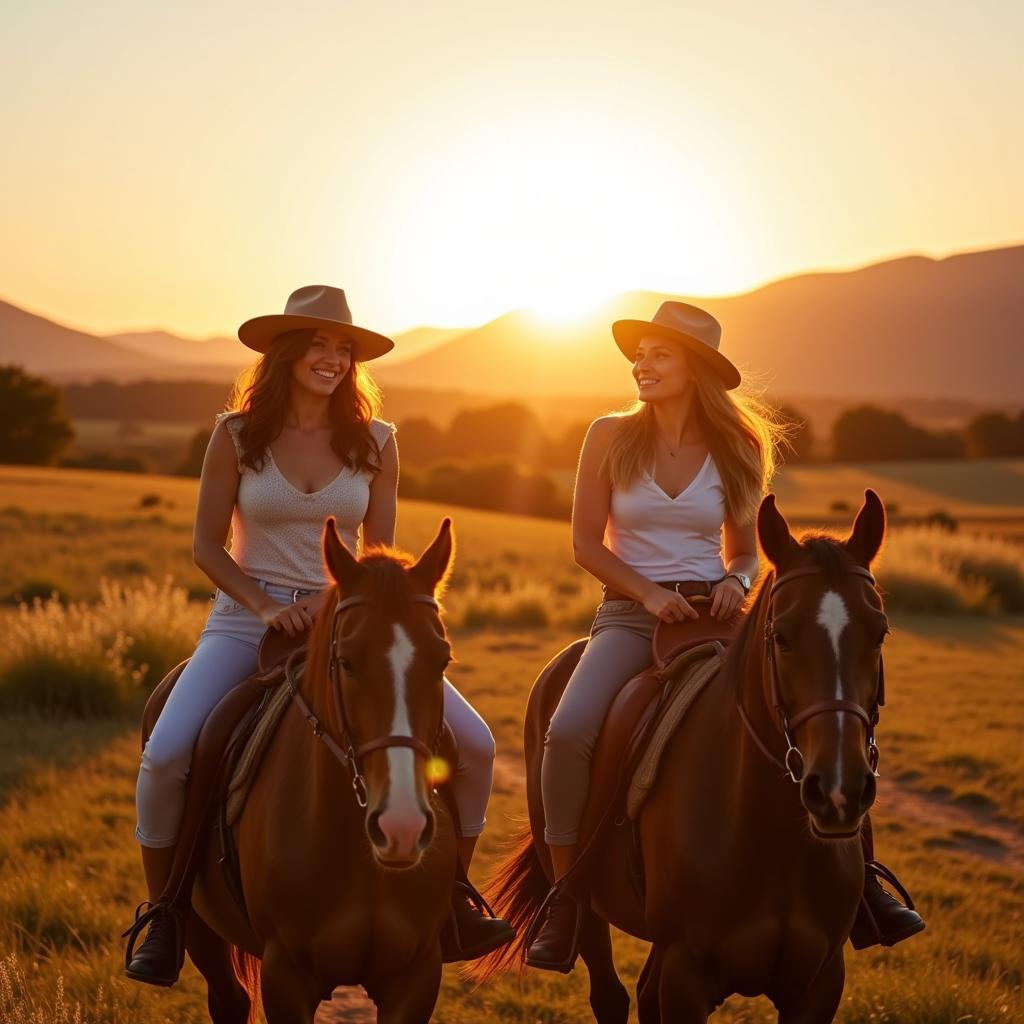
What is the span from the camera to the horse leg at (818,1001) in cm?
431

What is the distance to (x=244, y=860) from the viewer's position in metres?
Answer: 4.37

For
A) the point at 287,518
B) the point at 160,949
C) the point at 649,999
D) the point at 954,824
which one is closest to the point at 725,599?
the point at 649,999

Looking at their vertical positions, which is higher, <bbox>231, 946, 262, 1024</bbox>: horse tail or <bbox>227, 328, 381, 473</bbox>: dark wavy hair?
<bbox>227, 328, 381, 473</bbox>: dark wavy hair

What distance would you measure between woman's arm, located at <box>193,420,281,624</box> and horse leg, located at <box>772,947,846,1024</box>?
2447 mm

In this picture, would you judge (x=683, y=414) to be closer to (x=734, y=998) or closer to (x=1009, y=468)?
(x=734, y=998)

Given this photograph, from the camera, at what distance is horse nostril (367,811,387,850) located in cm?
339

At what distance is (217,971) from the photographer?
5281 millimetres

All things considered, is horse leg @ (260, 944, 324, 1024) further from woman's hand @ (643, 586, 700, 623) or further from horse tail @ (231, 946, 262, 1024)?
woman's hand @ (643, 586, 700, 623)

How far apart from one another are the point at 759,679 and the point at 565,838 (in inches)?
54.4

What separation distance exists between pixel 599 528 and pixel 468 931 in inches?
70.1

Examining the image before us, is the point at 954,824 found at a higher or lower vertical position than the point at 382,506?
lower

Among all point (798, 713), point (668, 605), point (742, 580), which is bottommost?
point (798, 713)

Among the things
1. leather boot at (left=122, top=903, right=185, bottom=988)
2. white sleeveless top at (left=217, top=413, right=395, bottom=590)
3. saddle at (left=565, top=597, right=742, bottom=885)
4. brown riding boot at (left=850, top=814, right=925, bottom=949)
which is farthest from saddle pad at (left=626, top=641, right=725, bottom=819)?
leather boot at (left=122, top=903, right=185, bottom=988)

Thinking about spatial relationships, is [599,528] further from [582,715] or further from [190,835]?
[190,835]
